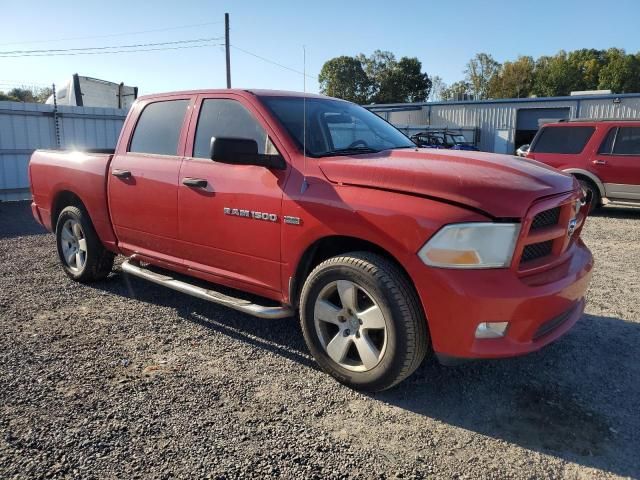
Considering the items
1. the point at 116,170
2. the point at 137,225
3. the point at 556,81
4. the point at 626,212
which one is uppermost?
the point at 556,81

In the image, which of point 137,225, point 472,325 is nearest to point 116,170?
point 137,225

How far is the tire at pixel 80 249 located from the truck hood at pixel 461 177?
2.98 metres

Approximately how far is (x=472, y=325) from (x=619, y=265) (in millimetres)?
4656

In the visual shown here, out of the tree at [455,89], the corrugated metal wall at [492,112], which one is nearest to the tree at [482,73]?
the tree at [455,89]

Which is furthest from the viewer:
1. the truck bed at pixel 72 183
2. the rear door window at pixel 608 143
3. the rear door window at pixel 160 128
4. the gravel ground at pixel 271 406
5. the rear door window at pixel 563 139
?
the rear door window at pixel 563 139

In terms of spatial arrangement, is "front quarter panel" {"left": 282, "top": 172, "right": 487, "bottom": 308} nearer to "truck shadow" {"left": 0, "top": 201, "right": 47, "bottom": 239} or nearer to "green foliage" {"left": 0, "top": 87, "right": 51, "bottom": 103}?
"truck shadow" {"left": 0, "top": 201, "right": 47, "bottom": 239}

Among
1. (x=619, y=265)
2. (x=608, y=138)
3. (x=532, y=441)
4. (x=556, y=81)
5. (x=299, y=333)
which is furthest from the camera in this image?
(x=556, y=81)

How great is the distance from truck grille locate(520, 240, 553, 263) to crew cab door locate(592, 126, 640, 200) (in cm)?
838

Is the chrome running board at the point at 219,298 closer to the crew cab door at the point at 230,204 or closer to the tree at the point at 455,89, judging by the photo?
the crew cab door at the point at 230,204

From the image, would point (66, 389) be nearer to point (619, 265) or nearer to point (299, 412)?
point (299, 412)

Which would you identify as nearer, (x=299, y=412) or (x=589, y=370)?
(x=299, y=412)

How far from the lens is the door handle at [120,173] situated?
455 cm

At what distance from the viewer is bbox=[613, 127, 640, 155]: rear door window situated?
33.2ft

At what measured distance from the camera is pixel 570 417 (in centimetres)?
295
